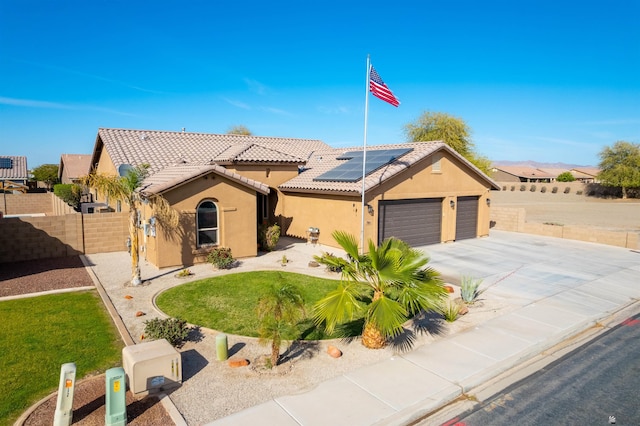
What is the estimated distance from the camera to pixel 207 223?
1647cm

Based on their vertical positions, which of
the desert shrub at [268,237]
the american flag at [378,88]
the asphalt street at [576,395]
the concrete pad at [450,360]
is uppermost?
the american flag at [378,88]

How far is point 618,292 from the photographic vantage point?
13.5 metres

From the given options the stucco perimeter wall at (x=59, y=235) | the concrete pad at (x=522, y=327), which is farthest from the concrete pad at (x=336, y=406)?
the stucco perimeter wall at (x=59, y=235)

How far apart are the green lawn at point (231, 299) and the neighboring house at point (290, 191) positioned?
2758 millimetres

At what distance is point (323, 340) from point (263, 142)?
21.8 meters

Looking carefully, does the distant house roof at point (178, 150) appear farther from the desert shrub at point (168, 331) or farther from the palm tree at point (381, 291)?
the palm tree at point (381, 291)

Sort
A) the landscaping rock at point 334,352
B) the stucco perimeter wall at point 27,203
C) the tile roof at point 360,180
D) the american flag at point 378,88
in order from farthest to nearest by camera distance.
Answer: the stucco perimeter wall at point 27,203 → the tile roof at point 360,180 → the american flag at point 378,88 → the landscaping rock at point 334,352

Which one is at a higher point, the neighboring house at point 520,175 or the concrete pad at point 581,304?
the neighboring house at point 520,175

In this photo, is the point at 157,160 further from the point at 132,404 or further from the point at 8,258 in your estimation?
the point at 132,404

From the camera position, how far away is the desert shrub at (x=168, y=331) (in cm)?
878

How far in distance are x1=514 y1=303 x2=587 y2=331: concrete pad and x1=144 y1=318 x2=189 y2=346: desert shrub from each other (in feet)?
28.6

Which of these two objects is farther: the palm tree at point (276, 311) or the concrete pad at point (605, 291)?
the concrete pad at point (605, 291)

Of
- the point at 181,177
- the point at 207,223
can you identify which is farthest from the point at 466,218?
the point at 181,177

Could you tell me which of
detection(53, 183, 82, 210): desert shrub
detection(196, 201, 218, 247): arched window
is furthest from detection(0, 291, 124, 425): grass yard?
detection(53, 183, 82, 210): desert shrub
